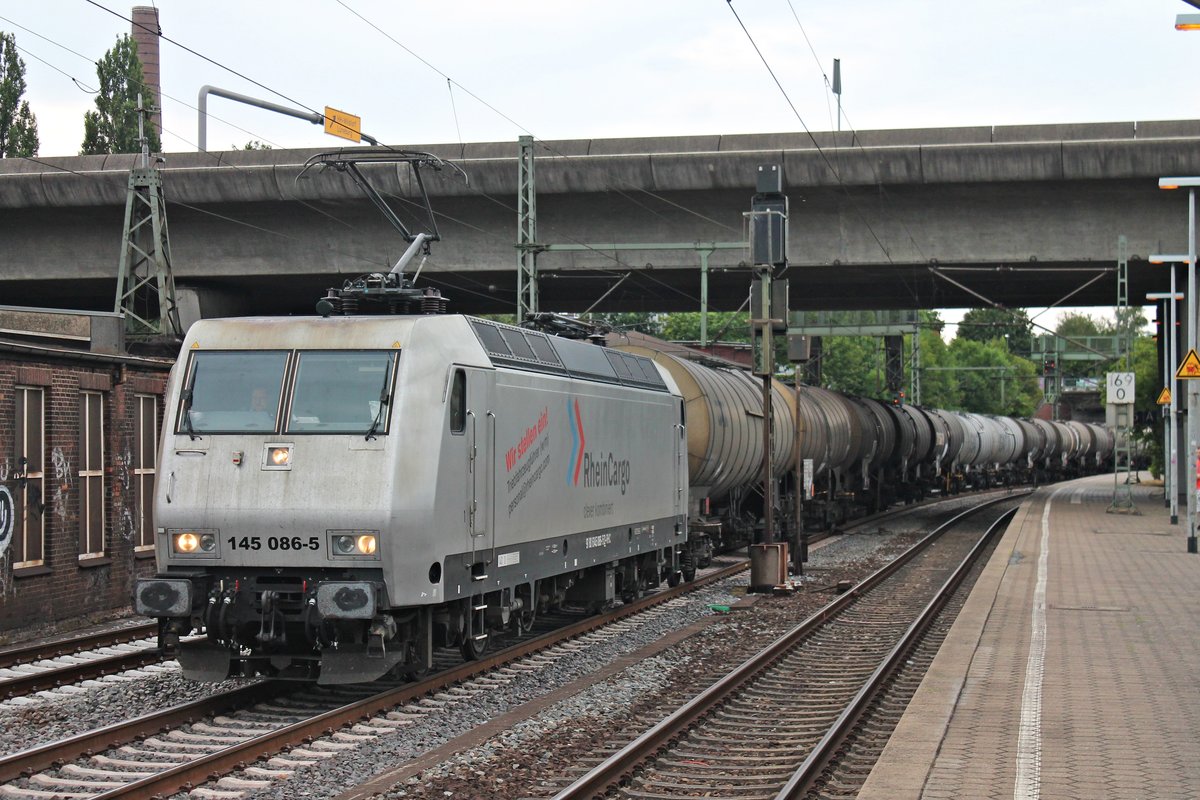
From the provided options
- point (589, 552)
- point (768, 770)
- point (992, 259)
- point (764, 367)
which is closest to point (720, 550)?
point (764, 367)

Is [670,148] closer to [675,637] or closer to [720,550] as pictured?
[720,550]

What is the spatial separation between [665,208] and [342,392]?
22.2 metres

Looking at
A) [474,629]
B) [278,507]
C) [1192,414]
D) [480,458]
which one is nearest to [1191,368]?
[1192,414]

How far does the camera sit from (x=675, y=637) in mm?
15883

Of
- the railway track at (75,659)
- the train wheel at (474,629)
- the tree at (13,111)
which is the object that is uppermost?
the tree at (13,111)

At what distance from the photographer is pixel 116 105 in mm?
64188

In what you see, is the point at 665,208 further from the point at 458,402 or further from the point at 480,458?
the point at 458,402

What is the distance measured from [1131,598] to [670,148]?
57.6 ft

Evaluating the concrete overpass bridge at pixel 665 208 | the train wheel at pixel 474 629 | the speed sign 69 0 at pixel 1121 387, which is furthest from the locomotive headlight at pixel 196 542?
the speed sign 69 0 at pixel 1121 387

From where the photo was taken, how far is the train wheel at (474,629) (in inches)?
478

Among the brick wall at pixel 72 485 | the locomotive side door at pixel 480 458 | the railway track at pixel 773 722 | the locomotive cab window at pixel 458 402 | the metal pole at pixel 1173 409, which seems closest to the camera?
the railway track at pixel 773 722

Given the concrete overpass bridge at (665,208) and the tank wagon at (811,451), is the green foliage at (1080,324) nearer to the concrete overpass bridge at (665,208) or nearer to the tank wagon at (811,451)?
the tank wagon at (811,451)

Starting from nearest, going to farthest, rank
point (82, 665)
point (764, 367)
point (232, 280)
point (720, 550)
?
1. point (82, 665)
2. point (764, 367)
3. point (720, 550)
4. point (232, 280)

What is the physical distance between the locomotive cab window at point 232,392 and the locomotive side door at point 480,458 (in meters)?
1.55
